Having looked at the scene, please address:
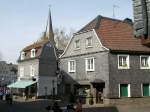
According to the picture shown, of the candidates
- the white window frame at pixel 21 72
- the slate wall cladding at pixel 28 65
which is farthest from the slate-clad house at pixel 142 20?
the white window frame at pixel 21 72

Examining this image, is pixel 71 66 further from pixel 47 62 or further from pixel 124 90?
pixel 47 62

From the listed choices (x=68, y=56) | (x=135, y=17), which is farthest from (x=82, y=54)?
(x=135, y=17)

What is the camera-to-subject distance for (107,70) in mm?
36000

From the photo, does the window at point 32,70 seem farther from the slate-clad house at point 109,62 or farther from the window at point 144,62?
the window at point 144,62

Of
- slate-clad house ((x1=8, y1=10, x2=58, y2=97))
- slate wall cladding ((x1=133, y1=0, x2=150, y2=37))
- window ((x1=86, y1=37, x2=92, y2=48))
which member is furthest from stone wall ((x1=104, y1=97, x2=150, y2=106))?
slate wall cladding ((x1=133, y1=0, x2=150, y2=37))

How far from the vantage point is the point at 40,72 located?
5406 centimetres

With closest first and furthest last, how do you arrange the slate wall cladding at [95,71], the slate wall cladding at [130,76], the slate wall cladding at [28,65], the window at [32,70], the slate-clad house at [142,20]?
the slate-clad house at [142,20] → the slate wall cladding at [130,76] → the slate wall cladding at [95,71] → the slate wall cladding at [28,65] → the window at [32,70]

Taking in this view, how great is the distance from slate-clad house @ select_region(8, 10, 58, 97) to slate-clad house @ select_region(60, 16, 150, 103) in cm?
1232

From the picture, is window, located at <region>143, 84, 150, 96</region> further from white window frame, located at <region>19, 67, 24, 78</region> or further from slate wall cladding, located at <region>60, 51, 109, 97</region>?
white window frame, located at <region>19, 67, 24, 78</region>

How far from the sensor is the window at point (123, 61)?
1449 inches

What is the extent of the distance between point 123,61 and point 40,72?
2017 centimetres

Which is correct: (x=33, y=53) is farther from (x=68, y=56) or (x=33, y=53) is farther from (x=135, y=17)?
(x=135, y=17)

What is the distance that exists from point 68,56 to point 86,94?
6823mm

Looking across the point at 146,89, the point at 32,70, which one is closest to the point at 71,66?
the point at 146,89
